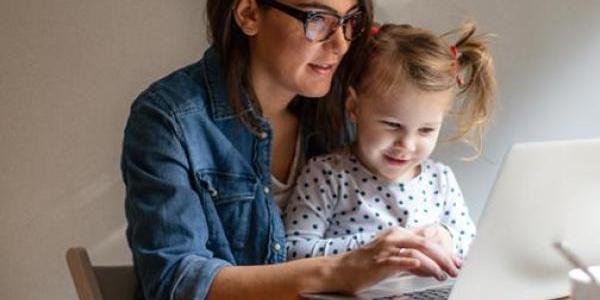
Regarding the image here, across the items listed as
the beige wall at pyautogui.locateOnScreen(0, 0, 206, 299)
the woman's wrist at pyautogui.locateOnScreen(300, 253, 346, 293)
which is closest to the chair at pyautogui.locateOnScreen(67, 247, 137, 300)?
the woman's wrist at pyautogui.locateOnScreen(300, 253, 346, 293)

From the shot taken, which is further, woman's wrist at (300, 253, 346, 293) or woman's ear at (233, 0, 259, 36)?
woman's ear at (233, 0, 259, 36)

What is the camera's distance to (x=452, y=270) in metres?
1.13

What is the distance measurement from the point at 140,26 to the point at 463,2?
0.62 meters

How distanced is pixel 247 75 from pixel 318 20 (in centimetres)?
16

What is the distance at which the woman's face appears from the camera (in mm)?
1296

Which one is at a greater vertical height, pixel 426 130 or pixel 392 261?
pixel 426 130

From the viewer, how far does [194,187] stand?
129 centimetres

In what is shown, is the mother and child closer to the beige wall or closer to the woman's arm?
the woman's arm

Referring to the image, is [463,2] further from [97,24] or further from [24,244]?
[24,244]

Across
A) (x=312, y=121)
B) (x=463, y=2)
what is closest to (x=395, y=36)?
(x=312, y=121)

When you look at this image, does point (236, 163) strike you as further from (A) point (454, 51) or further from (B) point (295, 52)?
(A) point (454, 51)

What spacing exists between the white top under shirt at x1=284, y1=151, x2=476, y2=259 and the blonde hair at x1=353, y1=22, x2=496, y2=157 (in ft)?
0.46

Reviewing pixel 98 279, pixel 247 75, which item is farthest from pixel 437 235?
pixel 98 279

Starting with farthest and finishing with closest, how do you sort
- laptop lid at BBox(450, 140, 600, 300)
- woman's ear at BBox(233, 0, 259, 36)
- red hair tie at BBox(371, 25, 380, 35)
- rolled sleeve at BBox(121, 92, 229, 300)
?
red hair tie at BBox(371, 25, 380, 35), woman's ear at BBox(233, 0, 259, 36), rolled sleeve at BBox(121, 92, 229, 300), laptop lid at BBox(450, 140, 600, 300)
